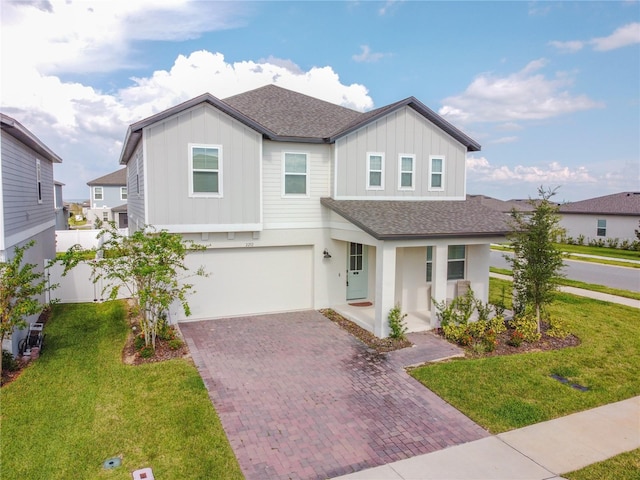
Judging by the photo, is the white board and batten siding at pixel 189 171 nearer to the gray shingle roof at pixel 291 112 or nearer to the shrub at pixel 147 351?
the gray shingle roof at pixel 291 112

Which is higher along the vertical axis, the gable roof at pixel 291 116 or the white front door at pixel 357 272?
the gable roof at pixel 291 116

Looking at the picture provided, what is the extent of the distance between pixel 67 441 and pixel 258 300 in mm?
7647

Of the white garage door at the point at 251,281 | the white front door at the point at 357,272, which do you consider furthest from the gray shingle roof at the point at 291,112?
the white front door at the point at 357,272

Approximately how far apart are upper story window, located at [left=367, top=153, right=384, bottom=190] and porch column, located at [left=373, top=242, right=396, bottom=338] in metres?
3.61

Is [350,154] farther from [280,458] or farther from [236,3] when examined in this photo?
[280,458]

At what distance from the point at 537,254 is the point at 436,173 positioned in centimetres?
490

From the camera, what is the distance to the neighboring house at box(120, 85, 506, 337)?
462 inches

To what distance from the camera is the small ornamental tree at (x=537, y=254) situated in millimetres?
11203

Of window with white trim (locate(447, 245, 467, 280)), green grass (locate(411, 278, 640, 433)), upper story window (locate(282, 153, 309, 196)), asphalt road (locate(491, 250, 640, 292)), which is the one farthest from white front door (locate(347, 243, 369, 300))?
asphalt road (locate(491, 250, 640, 292))

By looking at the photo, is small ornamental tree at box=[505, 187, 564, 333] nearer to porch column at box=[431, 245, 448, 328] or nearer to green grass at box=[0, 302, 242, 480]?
porch column at box=[431, 245, 448, 328]

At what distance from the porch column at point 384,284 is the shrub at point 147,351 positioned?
568cm

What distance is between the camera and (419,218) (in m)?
12.7

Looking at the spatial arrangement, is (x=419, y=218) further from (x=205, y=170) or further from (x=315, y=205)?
(x=205, y=170)

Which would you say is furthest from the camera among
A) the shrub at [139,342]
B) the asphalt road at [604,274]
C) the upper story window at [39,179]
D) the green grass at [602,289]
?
the asphalt road at [604,274]
